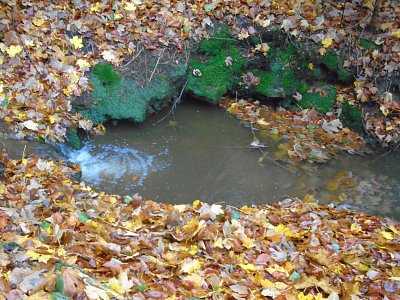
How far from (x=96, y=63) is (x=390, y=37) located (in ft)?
16.4

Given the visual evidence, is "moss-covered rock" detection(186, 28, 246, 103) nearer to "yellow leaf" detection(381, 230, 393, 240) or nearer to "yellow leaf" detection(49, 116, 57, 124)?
"yellow leaf" detection(49, 116, 57, 124)

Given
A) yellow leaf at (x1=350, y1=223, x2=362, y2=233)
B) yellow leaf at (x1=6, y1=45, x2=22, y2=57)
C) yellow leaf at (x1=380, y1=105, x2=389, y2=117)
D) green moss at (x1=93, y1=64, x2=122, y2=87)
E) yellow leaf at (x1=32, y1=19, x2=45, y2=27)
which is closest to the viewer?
yellow leaf at (x1=350, y1=223, x2=362, y2=233)

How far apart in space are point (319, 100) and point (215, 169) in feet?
9.14

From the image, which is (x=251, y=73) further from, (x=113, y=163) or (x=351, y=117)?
(x=113, y=163)

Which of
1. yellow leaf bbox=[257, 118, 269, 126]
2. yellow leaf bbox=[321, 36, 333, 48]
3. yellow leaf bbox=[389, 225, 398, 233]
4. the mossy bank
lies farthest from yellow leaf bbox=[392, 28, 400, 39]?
yellow leaf bbox=[389, 225, 398, 233]

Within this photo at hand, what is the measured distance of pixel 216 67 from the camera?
7770mm

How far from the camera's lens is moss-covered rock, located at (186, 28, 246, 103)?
7652mm

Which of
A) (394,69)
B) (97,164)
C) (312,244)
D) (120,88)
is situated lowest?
(97,164)

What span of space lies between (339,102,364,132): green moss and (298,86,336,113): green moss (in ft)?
0.86

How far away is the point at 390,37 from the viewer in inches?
291

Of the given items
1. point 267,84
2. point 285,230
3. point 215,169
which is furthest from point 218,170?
point 267,84

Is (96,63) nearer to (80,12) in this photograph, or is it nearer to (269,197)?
(80,12)

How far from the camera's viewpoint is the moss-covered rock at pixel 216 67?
25.1 feet

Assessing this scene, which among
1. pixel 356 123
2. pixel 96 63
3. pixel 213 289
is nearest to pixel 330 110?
pixel 356 123
